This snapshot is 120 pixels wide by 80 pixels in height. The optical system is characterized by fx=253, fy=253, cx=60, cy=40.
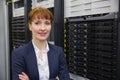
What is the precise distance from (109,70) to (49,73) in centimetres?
45

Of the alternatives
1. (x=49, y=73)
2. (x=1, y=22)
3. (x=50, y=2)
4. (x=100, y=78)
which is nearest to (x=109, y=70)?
(x=100, y=78)

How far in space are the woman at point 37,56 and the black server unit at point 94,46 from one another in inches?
14.6

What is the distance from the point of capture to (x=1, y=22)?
190 inches

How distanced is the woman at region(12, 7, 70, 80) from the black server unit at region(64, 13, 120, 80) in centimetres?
37

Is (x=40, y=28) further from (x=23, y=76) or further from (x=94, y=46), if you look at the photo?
(x=94, y=46)

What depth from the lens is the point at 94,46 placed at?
2084mm

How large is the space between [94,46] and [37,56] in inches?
19.9

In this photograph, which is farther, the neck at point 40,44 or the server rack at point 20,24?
the server rack at point 20,24

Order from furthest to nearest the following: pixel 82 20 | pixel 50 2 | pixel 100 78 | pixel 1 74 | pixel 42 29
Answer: pixel 1 74 < pixel 50 2 < pixel 82 20 < pixel 100 78 < pixel 42 29

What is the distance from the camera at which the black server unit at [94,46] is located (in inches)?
72.1

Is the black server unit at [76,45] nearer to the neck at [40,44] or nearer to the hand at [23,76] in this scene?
the neck at [40,44]

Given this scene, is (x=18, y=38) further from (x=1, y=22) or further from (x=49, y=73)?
Result: (x=49, y=73)


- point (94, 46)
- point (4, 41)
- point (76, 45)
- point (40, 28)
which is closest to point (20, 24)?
point (4, 41)

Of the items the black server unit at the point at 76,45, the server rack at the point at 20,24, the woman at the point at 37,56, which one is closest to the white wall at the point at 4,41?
the server rack at the point at 20,24
